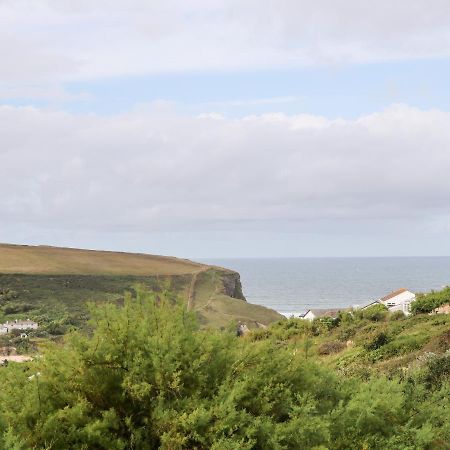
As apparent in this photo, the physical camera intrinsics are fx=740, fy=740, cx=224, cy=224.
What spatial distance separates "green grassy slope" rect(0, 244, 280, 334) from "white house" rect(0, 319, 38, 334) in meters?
1.95

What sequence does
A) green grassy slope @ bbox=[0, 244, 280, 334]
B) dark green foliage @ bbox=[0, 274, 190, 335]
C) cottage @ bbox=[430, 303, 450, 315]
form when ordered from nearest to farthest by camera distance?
cottage @ bbox=[430, 303, 450, 315] → dark green foliage @ bbox=[0, 274, 190, 335] → green grassy slope @ bbox=[0, 244, 280, 334]

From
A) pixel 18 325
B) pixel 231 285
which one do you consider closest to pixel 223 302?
pixel 231 285

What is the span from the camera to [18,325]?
8138 centimetres

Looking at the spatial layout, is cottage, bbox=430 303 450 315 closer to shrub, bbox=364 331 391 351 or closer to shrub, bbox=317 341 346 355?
shrub, bbox=317 341 346 355

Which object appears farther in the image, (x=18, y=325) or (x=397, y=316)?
(x=18, y=325)

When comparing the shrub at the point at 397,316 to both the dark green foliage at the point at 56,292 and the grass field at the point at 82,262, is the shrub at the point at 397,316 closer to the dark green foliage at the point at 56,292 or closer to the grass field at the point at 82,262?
the dark green foliage at the point at 56,292

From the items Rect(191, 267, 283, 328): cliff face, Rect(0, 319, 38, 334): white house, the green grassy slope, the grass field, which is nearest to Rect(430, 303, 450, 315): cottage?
the green grassy slope

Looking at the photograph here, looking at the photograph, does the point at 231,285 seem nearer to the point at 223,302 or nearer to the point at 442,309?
the point at 223,302

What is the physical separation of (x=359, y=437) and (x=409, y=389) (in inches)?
96.5

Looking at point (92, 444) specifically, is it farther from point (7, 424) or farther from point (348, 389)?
point (348, 389)

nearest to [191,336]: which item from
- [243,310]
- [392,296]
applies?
[392,296]

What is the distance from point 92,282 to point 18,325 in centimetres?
3119

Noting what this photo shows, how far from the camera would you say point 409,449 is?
377 inches

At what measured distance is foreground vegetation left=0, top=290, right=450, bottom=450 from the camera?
29.1 feet
